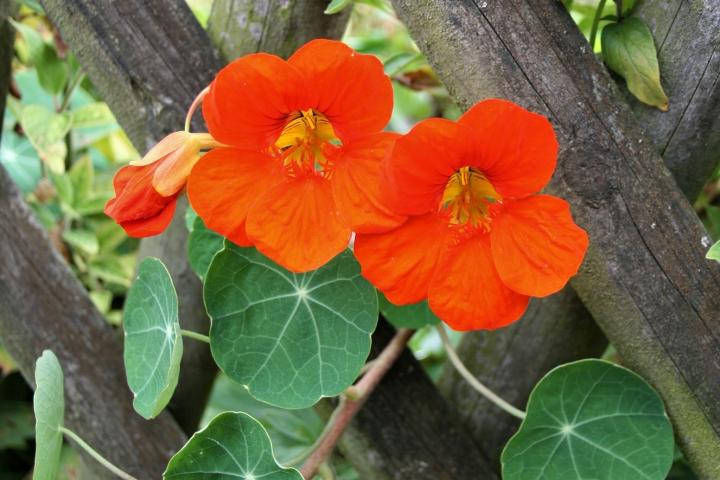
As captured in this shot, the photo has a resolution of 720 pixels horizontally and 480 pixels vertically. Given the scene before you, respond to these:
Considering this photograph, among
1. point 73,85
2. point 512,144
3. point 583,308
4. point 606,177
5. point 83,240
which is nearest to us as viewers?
point 512,144

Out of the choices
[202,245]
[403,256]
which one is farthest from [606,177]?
[202,245]

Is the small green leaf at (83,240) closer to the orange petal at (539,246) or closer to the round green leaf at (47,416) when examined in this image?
the round green leaf at (47,416)

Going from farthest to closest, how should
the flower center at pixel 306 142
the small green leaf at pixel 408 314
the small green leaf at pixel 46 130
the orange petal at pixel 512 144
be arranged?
the small green leaf at pixel 46 130 < the small green leaf at pixel 408 314 < the flower center at pixel 306 142 < the orange petal at pixel 512 144

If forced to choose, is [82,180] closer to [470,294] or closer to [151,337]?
[151,337]

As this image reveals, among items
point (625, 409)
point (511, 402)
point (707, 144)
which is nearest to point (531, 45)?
point (707, 144)

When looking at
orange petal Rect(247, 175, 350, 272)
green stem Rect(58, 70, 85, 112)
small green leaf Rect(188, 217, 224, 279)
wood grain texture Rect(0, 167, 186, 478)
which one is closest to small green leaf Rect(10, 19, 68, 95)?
green stem Rect(58, 70, 85, 112)

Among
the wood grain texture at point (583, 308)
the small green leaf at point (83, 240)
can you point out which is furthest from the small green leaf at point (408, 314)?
the small green leaf at point (83, 240)

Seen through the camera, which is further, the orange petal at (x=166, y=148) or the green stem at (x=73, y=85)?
the green stem at (x=73, y=85)
